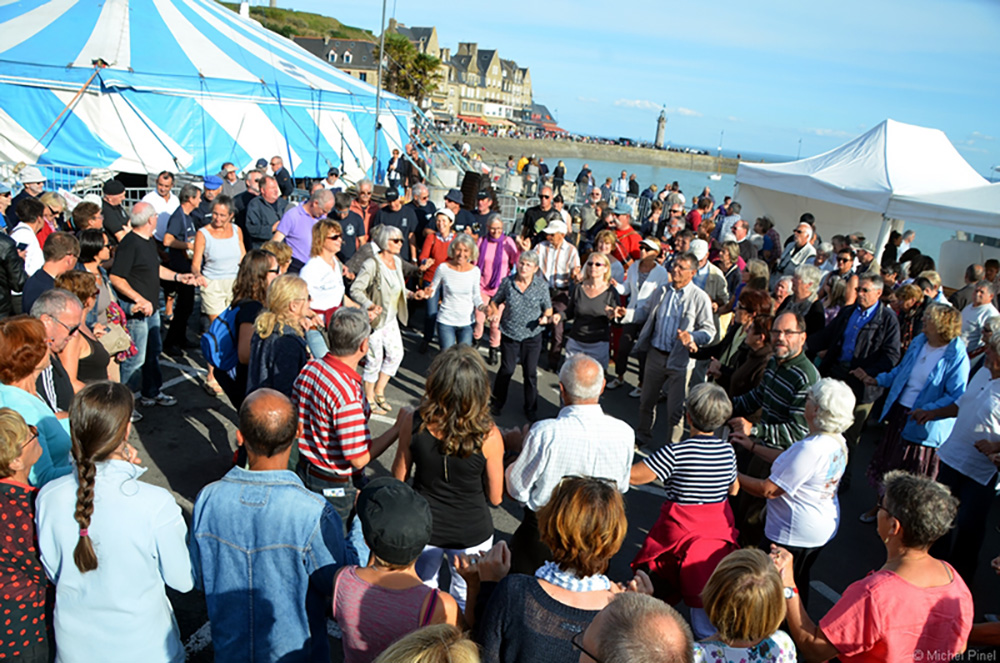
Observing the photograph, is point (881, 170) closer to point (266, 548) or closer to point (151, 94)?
point (266, 548)

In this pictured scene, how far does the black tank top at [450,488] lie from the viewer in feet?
9.59

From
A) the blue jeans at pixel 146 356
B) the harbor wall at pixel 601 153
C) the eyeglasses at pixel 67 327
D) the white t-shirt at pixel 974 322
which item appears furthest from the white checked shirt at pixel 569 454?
the harbor wall at pixel 601 153

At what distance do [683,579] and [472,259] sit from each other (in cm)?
392

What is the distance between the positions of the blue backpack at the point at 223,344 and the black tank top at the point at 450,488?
6.18ft

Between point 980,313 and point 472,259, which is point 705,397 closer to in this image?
point 472,259

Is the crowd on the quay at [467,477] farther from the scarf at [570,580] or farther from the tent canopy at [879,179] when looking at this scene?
the tent canopy at [879,179]

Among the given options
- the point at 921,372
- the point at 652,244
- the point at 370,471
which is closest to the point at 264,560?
the point at 370,471

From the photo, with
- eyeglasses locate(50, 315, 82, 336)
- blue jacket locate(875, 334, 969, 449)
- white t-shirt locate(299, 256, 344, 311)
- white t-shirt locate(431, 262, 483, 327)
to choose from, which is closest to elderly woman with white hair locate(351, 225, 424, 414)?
white t-shirt locate(299, 256, 344, 311)

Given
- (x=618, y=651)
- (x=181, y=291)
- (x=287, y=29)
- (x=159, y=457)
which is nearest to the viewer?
(x=618, y=651)

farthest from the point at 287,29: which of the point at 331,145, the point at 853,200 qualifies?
the point at 853,200

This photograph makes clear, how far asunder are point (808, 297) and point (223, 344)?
5.16 metres

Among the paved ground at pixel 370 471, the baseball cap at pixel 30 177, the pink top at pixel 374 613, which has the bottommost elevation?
the paved ground at pixel 370 471

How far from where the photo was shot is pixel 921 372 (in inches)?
187

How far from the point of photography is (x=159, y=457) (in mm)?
4934
